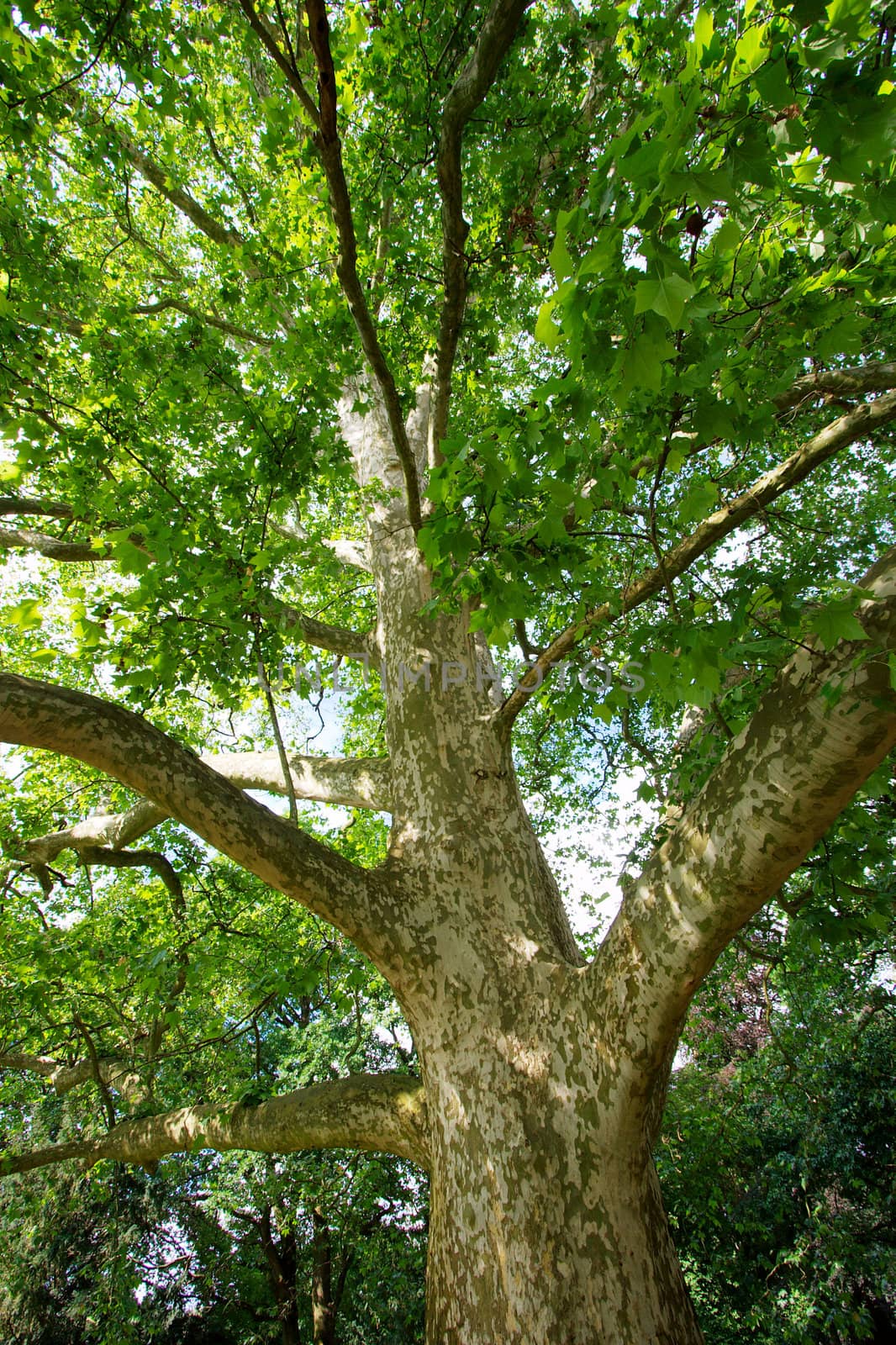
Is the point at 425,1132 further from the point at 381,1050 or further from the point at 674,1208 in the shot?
the point at 381,1050

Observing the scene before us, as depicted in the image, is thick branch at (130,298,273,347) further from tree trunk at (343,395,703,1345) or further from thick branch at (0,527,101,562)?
tree trunk at (343,395,703,1345)

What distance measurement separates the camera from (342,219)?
7.14 ft

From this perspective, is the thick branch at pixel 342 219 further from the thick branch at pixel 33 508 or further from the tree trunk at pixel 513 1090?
the thick branch at pixel 33 508

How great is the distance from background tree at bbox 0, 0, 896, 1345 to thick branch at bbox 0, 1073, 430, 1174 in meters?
0.02

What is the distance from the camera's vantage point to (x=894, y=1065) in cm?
854

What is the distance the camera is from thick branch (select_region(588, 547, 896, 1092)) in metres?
1.69

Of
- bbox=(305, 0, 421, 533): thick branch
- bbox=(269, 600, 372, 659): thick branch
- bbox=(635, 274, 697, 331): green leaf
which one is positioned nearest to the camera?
bbox=(635, 274, 697, 331): green leaf

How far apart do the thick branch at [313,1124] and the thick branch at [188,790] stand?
0.70 m

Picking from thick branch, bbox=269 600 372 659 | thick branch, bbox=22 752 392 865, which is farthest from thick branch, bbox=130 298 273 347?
thick branch, bbox=22 752 392 865

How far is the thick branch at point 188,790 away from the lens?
2.33 m

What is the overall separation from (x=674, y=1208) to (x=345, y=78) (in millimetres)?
10170

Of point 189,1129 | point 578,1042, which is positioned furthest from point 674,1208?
point 578,1042

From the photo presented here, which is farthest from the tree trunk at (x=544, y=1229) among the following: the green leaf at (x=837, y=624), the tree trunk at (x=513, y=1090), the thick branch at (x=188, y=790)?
the green leaf at (x=837, y=624)

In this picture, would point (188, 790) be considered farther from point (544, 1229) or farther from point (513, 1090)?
point (544, 1229)
